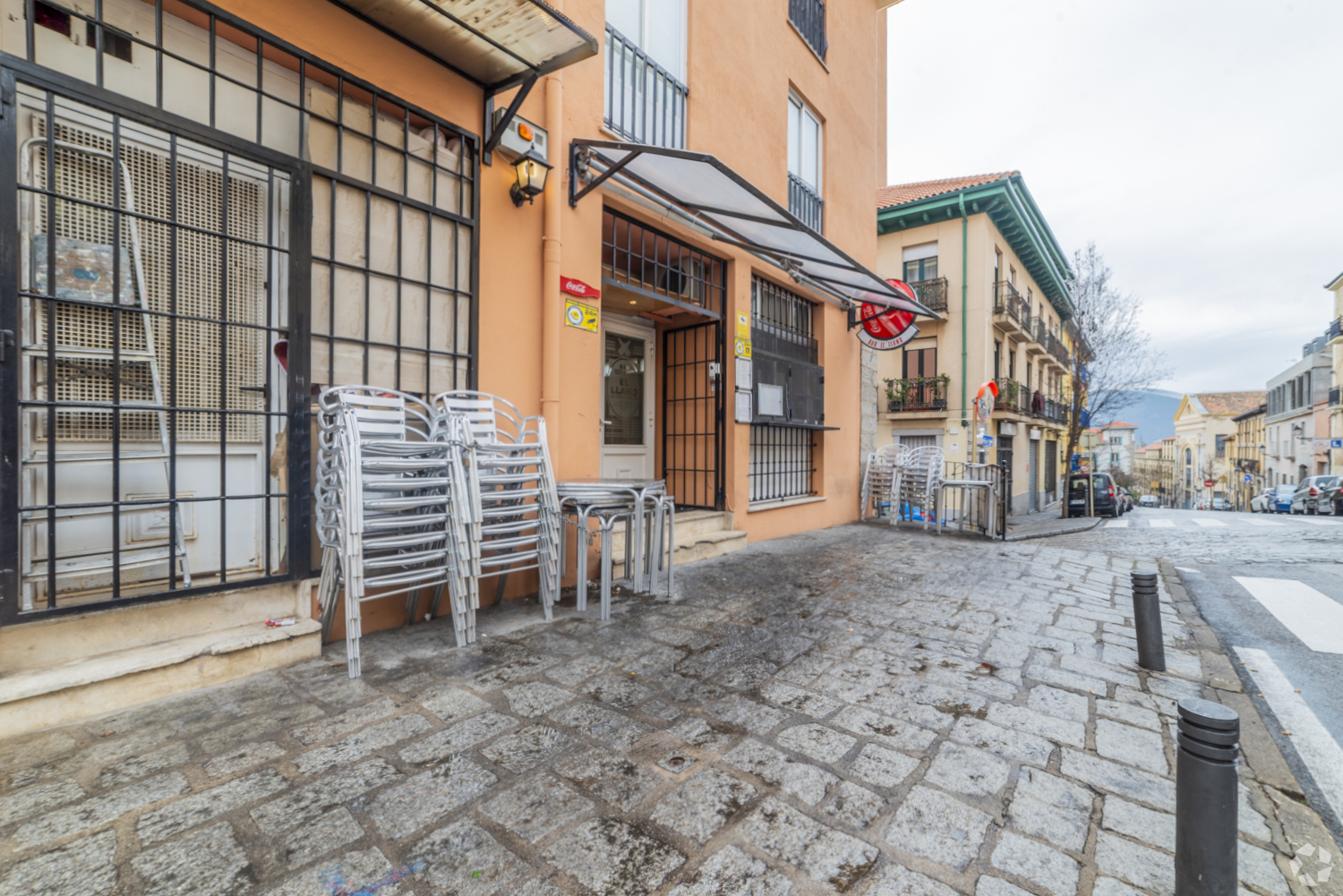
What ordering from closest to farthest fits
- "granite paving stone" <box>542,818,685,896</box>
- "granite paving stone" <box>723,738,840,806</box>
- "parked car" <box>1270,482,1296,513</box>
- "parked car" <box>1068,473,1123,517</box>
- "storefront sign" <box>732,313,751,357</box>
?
"granite paving stone" <box>542,818,685,896</box>, "granite paving stone" <box>723,738,840,806</box>, "storefront sign" <box>732,313,751,357</box>, "parked car" <box>1068,473,1123,517</box>, "parked car" <box>1270,482,1296,513</box>

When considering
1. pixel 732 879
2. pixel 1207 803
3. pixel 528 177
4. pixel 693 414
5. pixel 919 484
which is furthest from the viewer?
pixel 919 484

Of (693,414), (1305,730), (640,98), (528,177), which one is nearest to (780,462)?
(693,414)

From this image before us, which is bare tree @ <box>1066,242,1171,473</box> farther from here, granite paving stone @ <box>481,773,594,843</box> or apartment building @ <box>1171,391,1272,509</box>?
apartment building @ <box>1171,391,1272,509</box>

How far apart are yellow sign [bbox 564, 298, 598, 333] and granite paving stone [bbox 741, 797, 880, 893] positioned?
3843 millimetres

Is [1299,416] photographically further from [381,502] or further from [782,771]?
[381,502]

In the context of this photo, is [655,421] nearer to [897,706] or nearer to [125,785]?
[897,706]

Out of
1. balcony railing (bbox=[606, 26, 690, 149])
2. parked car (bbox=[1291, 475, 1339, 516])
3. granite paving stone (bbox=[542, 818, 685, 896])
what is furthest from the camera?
parked car (bbox=[1291, 475, 1339, 516])

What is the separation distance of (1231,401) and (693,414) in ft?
278

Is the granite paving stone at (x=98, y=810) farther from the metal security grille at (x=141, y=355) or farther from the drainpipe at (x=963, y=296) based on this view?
the drainpipe at (x=963, y=296)

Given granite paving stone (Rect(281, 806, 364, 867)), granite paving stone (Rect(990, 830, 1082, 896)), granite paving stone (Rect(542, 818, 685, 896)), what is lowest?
granite paving stone (Rect(990, 830, 1082, 896))

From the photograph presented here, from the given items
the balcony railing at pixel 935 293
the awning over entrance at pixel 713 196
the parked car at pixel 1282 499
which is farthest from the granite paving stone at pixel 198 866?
the parked car at pixel 1282 499

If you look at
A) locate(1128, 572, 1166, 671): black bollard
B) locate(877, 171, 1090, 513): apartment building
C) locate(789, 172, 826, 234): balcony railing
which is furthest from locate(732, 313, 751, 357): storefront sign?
locate(877, 171, 1090, 513): apartment building

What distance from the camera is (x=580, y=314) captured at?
4824mm

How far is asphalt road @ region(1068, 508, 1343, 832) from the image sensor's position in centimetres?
259
